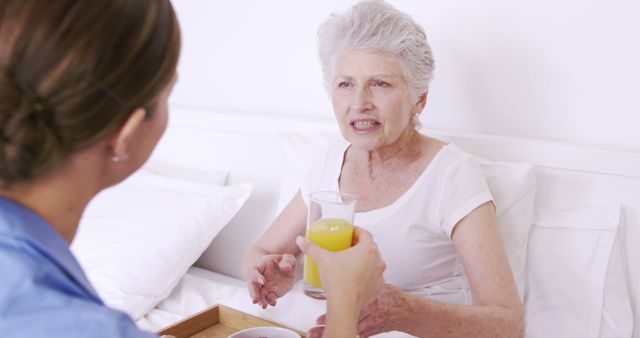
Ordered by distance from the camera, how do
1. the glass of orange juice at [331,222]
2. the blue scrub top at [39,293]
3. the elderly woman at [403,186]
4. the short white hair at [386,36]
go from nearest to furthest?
the blue scrub top at [39,293] < the glass of orange juice at [331,222] < the elderly woman at [403,186] < the short white hair at [386,36]

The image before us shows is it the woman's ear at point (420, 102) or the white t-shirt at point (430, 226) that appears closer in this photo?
the white t-shirt at point (430, 226)

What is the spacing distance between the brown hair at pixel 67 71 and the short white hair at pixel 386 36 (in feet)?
2.70

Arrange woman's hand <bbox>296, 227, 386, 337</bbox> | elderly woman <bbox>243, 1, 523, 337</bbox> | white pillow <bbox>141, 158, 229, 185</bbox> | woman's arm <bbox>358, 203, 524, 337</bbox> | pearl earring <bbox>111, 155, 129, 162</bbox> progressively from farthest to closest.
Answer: white pillow <bbox>141, 158, 229, 185</bbox>, elderly woman <bbox>243, 1, 523, 337</bbox>, woman's arm <bbox>358, 203, 524, 337</bbox>, woman's hand <bbox>296, 227, 386, 337</bbox>, pearl earring <bbox>111, 155, 129, 162</bbox>

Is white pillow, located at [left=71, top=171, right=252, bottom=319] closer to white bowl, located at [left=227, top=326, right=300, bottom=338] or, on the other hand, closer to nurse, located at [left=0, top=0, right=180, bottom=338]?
white bowl, located at [left=227, top=326, right=300, bottom=338]

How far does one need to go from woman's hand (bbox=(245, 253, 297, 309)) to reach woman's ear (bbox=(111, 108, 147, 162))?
0.70 m

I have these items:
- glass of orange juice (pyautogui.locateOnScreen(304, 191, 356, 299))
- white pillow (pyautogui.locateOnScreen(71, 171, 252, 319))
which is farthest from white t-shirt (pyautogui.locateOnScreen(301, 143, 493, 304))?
white pillow (pyautogui.locateOnScreen(71, 171, 252, 319))

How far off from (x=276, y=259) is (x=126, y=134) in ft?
2.45

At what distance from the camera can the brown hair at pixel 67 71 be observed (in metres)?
0.64

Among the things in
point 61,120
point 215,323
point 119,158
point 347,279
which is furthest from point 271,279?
point 61,120

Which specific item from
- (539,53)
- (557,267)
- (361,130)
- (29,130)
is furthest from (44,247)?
(539,53)

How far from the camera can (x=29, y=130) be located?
66 cm

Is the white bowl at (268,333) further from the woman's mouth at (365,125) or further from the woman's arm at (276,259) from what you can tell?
the woman's mouth at (365,125)

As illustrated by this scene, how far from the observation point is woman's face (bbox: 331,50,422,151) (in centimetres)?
148

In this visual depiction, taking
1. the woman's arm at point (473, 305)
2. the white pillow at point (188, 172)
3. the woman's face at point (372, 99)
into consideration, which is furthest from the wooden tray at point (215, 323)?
the white pillow at point (188, 172)
